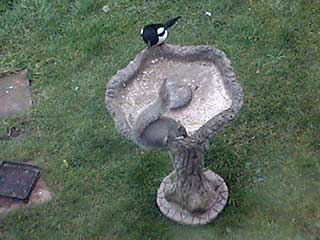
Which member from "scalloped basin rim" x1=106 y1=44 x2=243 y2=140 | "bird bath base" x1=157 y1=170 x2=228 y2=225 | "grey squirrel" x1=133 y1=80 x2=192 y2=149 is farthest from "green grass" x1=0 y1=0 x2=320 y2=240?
"grey squirrel" x1=133 y1=80 x2=192 y2=149

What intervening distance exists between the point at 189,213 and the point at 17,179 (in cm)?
132

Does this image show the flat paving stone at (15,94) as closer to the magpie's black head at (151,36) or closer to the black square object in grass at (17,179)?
the black square object in grass at (17,179)

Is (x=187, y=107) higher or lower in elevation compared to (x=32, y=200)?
higher

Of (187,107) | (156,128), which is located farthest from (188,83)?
(156,128)

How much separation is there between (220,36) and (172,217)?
188 centimetres

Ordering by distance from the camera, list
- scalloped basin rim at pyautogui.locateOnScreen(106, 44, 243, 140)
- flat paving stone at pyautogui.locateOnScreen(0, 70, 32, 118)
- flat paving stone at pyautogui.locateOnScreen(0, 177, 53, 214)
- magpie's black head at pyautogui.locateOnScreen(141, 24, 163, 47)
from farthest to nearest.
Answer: flat paving stone at pyautogui.locateOnScreen(0, 70, 32, 118) < flat paving stone at pyautogui.locateOnScreen(0, 177, 53, 214) < magpie's black head at pyautogui.locateOnScreen(141, 24, 163, 47) < scalloped basin rim at pyautogui.locateOnScreen(106, 44, 243, 140)

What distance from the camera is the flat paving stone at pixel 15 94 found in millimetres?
5871

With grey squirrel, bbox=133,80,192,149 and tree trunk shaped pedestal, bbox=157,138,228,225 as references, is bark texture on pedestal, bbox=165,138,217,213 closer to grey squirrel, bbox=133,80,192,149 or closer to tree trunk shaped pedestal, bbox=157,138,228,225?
tree trunk shaped pedestal, bbox=157,138,228,225

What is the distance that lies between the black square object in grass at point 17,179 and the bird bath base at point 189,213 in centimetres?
96

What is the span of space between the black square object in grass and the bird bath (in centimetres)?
97

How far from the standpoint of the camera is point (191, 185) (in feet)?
16.1

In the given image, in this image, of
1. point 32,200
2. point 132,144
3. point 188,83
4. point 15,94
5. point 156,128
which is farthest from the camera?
point 15,94

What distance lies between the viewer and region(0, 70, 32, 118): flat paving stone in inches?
231

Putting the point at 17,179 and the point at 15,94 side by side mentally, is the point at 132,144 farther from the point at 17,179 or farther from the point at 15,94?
the point at 15,94
